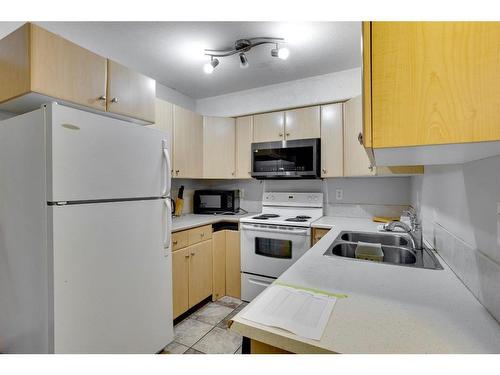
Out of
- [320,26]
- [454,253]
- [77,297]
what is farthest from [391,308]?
[320,26]

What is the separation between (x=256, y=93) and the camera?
3.00 m

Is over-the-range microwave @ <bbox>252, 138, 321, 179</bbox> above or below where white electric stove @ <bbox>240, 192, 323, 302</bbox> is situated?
above

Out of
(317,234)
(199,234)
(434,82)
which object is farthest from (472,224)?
(199,234)

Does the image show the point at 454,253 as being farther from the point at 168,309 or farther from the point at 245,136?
A: the point at 245,136

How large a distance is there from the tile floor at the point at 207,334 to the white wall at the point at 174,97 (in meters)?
2.28

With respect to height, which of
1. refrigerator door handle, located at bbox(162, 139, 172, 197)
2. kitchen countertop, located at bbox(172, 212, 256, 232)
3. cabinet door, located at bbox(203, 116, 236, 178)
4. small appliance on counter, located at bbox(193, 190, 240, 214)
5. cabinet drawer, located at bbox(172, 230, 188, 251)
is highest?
cabinet door, located at bbox(203, 116, 236, 178)

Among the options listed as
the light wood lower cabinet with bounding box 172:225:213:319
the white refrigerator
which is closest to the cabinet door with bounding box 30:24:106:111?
the white refrigerator

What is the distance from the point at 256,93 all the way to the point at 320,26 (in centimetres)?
127

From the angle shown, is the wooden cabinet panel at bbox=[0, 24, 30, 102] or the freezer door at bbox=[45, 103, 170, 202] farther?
the wooden cabinet panel at bbox=[0, 24, 30, 102]

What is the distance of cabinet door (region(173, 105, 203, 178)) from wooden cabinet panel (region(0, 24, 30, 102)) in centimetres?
127

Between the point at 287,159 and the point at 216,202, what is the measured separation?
1.03 m

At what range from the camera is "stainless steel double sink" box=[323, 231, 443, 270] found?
126 centimetres

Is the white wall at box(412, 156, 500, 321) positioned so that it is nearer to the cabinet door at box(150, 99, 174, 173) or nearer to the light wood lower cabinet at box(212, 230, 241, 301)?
the light wood lower cabinet at box(212, 230, 241, 301)

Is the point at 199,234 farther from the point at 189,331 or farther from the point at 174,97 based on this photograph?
the point at 174,97
